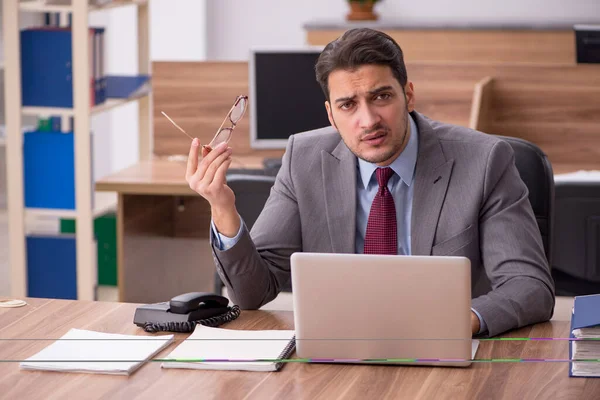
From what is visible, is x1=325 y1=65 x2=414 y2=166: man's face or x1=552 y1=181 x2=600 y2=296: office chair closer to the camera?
x1=325 y1=65 x2=414 y2=166: man's face

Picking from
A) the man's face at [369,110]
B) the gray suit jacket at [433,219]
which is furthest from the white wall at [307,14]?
the man's face at [369,110]

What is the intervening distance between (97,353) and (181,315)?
0.19 metres

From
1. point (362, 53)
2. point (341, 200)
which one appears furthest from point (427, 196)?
point (362, 53)

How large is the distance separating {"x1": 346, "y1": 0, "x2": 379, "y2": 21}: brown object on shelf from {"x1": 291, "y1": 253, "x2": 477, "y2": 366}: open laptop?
4834 mm

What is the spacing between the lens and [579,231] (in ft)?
8.93

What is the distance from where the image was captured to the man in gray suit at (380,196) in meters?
1.76

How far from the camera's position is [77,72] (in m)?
3.47

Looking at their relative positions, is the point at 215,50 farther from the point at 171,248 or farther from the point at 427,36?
the point at 171,248

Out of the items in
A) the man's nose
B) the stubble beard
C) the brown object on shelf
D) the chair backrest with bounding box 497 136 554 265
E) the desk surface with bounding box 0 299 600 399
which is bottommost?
the desk surface with bounding box 0 299 600 399

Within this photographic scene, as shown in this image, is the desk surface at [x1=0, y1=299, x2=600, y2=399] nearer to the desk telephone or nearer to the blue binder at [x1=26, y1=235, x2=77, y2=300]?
the desk telephone

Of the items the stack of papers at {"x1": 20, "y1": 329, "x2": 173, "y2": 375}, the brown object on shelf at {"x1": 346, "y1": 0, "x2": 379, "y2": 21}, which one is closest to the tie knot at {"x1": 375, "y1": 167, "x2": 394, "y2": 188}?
the stack of papers at {"x1": 20, "y1": 329, "x2": 173, "y2": 375}

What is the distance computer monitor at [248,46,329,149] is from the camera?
3465mm

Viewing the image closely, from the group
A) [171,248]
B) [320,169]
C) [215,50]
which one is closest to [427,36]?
[215,50]

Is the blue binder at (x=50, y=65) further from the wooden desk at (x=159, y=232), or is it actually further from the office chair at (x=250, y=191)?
the office chair at (x=250, y=191)
